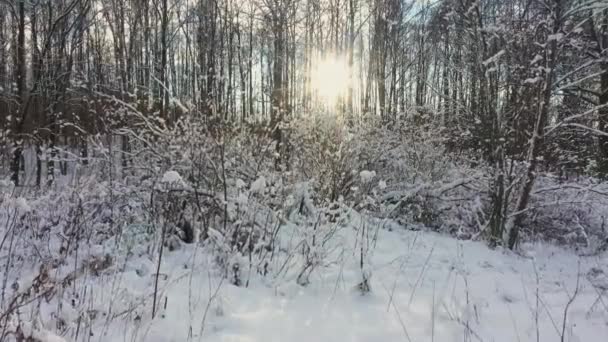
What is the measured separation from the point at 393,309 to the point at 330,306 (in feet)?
1.46

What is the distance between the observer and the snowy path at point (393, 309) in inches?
95.9

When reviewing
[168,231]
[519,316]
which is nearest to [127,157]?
[168,231]

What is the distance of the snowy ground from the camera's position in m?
2.38

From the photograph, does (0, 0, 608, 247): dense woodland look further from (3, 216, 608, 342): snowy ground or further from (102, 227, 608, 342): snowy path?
(102, 227, 608, 342): snowy path

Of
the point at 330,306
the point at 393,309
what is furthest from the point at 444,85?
the point at 330,306

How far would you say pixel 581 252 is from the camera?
226 inches

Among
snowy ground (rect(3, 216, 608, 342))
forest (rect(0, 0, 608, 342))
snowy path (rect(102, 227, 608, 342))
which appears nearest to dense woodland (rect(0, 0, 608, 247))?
forest (rect(0, 0, 608, 342))

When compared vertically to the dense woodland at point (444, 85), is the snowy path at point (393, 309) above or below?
below

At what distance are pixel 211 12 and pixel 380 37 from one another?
7593 millimetres

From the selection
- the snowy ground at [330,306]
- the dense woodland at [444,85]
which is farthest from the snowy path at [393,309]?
the dense woodland at [444,85]

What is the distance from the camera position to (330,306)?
114 inches

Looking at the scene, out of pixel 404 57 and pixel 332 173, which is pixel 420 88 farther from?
pixel 332 173

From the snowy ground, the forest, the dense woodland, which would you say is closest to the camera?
the snowy ground

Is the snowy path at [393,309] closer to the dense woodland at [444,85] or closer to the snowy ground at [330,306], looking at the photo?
the snowy ground at [330,306]
